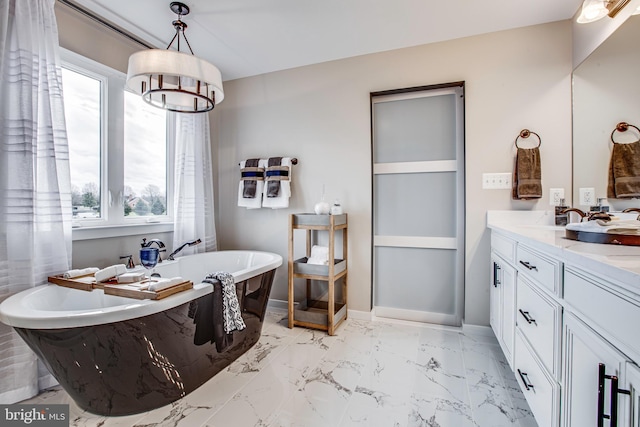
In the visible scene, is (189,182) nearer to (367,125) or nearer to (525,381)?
(367,125)

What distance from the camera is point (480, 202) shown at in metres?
2.37

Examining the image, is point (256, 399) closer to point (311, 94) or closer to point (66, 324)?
point (66, 324)

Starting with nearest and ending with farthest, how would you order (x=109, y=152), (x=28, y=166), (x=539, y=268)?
(x=539, y=268) < (x=28, y=166) < (x=109, y=152)

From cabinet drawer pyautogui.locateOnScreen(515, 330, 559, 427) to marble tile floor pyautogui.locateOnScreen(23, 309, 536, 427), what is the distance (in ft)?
0.70

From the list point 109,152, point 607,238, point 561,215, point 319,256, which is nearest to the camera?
point 607,238

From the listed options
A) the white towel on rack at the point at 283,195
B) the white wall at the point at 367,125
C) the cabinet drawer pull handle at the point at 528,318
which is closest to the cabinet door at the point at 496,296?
the white wall at the point at 367,125

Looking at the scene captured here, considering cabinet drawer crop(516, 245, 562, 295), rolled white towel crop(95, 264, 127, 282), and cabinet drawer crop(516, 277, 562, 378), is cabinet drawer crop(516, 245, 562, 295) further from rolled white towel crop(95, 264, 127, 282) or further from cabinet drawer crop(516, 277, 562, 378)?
rolled white towel crop(95, 264, 127, 282)

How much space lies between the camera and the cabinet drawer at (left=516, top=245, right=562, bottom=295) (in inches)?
44.0

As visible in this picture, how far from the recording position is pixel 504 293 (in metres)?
1.83

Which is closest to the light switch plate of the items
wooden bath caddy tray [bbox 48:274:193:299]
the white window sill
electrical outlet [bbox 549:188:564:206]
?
electrical outlet [bbox 549:188:564:206]

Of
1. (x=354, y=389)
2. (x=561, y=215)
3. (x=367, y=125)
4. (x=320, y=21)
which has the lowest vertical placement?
(x=354, y=389)

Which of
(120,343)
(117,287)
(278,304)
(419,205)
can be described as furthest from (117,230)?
(419,205)

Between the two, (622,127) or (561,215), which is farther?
(561,215)

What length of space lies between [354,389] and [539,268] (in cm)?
117
